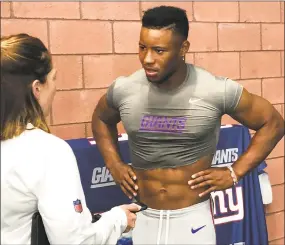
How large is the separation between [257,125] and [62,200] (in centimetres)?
100

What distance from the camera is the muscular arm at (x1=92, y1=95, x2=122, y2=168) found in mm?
1975

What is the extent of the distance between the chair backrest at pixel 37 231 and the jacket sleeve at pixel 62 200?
23mm

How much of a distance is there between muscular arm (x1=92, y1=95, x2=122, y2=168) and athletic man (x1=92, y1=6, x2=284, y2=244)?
5 centimetres

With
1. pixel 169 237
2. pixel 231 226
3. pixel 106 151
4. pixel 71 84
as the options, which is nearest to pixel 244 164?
pixel 169 237

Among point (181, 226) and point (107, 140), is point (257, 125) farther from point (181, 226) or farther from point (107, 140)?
point (107, 140)

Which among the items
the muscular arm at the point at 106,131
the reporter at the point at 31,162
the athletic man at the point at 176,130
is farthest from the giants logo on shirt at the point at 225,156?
the reporter at the point at 31,162

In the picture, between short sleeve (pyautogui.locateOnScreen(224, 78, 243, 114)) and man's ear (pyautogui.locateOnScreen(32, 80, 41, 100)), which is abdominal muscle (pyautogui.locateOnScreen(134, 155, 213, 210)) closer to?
short sleeve (pyautogui.locateOnScreen(224, 78, 243, 114))

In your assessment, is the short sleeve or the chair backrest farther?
the short sleeve

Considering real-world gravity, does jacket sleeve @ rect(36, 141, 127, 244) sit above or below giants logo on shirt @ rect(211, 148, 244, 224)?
above

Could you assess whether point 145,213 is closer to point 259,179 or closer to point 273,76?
point 259,179

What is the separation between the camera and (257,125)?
1.85 meters

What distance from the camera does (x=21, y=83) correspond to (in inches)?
44.2

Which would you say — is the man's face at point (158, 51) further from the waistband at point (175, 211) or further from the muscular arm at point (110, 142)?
the waistband at point (175, 211)

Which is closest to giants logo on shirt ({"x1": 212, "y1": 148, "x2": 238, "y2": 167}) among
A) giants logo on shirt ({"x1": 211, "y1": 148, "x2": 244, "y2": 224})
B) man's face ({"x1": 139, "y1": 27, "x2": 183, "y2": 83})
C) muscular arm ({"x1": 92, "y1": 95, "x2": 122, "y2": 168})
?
giants logo on shirt ({"x1": 211, "y1": 148, "x2": 244, "y2": 224})
